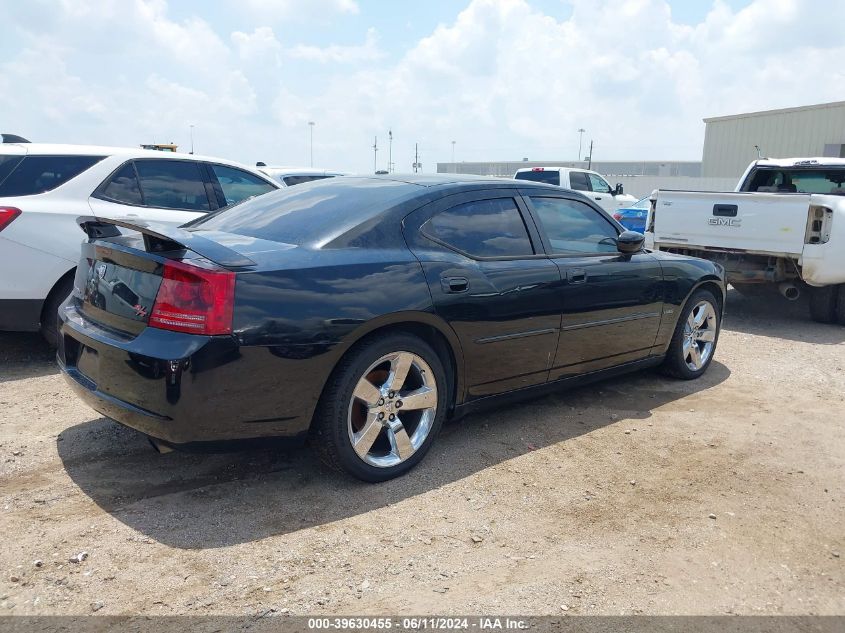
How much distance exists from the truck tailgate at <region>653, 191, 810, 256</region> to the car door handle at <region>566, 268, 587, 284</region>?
13.3ft

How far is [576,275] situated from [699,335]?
183 cm

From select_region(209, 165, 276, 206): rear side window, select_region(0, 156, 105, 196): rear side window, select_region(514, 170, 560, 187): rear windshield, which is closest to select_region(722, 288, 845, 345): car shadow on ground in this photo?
select_region(209, 165, 276, 206): rear side window

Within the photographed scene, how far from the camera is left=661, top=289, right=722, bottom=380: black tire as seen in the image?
5.36 m

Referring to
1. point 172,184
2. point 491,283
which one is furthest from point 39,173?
point 491,283

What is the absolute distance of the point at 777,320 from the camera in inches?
330

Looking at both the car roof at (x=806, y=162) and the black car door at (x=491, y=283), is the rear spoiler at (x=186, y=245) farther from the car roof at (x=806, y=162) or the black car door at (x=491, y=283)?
the car roof at (x=806, y=162)

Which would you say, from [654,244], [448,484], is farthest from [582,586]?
[654,244]

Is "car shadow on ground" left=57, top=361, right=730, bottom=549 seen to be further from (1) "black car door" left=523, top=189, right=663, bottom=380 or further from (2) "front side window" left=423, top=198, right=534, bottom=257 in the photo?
(2) "front side window" left=423, top=198, right=534, bottom=257

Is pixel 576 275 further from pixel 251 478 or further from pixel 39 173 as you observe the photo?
pixel 39 173

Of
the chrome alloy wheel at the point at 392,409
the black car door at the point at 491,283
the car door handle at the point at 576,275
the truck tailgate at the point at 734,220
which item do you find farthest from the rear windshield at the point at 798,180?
the chrome alloy wheel at the point at 392,409

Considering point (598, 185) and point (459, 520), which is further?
point (598, 185)

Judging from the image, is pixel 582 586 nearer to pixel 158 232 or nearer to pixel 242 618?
pixel 242 618

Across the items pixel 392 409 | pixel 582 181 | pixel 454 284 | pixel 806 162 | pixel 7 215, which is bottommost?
pixel 392 409

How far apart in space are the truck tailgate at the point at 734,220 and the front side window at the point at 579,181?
7909 millimetres
